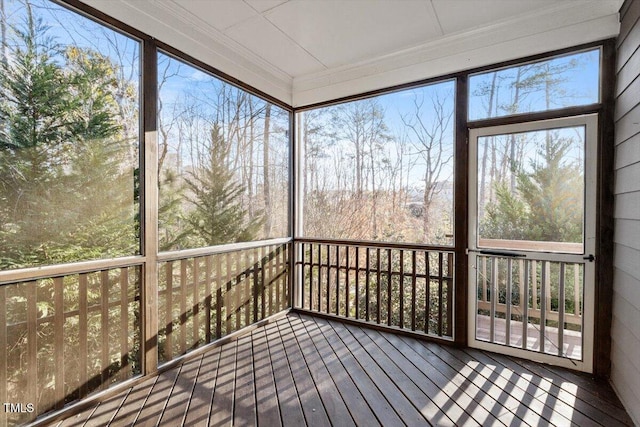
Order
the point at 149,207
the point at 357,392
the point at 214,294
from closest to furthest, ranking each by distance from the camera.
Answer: the point at 357,392 < the point at 149,207 < the point at 214,294

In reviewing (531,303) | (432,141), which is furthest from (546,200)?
(432,141)

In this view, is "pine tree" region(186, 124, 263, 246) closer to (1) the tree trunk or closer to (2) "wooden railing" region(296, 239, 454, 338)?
(1) the tree trunk

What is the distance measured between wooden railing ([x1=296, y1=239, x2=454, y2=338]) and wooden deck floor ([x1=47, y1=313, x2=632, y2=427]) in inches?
16.2

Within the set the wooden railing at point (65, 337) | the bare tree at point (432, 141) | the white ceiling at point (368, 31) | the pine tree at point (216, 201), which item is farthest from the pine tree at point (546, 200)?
the wooden railing at point (65, 337)

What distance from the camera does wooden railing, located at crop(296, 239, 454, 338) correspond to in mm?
3045

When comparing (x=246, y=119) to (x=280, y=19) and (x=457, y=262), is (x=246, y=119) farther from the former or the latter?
(x=457, y=262)

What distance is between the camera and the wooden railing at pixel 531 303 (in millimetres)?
2498

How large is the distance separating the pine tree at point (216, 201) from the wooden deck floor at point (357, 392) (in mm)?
1061

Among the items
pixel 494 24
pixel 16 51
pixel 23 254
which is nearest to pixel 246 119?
pixel 16 51

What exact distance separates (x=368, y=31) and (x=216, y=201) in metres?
2.08

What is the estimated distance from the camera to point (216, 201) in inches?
114

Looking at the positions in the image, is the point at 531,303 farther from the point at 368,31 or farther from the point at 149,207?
the point at 149,207

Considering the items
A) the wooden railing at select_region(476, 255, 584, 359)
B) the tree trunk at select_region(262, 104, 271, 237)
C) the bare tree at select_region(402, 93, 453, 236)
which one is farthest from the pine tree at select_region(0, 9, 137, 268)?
the wooden railing at select_region(476, 255, 584, 359)

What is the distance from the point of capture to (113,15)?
2.11m
